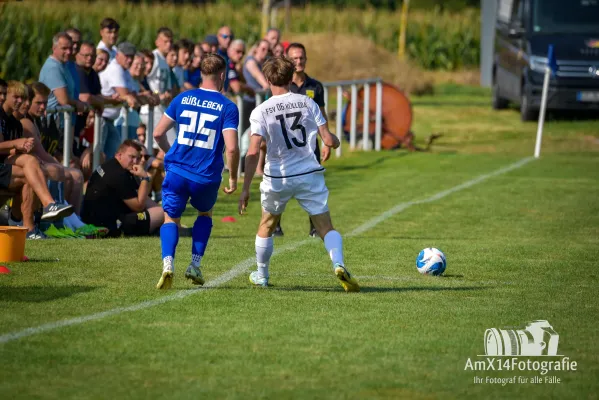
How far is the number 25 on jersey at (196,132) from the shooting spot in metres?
9.36

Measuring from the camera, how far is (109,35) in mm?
15852

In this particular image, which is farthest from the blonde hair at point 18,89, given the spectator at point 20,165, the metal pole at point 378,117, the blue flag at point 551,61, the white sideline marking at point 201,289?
the blue flag at point 551,61

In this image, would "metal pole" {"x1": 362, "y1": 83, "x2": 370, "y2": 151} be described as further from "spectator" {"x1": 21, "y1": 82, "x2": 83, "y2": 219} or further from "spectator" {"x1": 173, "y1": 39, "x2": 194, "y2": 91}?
"spectator" {"x1": 21, "y1": 82, "x2": 83, "y2": 219}

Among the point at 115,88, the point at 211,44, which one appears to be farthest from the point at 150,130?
the point at 211,44

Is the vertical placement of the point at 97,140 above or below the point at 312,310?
below

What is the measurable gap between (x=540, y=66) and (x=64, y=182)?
15.3m

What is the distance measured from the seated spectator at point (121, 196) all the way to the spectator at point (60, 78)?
4.21ft

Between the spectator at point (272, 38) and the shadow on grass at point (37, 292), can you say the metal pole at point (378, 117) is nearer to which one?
the spectator at point (272, 38)

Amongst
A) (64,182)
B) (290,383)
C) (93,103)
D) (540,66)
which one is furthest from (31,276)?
(540,66)

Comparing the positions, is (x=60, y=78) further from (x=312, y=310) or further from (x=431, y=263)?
(x=312, y=310)

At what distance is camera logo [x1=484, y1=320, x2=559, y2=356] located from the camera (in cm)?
735

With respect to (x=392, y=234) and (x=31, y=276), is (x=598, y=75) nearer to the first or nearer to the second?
(x=392, y=234)

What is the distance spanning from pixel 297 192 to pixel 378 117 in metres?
14.5

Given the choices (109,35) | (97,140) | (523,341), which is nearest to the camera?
(523,341)
